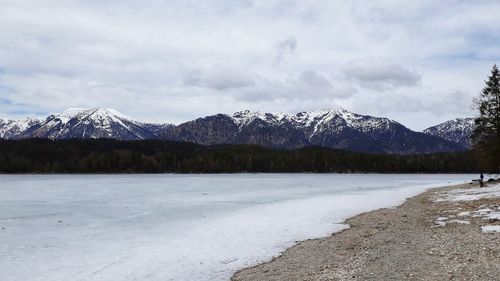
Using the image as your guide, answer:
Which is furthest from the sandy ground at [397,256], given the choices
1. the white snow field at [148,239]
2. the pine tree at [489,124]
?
the pine tree at [489,124]

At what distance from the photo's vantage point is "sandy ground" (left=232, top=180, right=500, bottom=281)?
44.3 feet

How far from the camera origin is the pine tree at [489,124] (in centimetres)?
5800

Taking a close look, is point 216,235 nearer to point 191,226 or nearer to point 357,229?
point 191,226

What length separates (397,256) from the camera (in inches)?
639

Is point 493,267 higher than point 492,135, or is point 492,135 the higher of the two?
point 492,135

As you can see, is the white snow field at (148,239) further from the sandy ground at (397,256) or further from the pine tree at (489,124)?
the pine tree at (489,124)

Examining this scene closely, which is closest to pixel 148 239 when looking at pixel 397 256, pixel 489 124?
pixel 397 256

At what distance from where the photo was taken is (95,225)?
30.1 metres

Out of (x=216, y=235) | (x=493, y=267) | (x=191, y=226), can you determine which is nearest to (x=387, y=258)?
(x=493, y=267)

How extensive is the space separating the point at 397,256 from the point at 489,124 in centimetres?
5037

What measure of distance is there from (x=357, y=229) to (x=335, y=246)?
237 inches

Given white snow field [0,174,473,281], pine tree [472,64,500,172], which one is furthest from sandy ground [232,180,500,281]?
pine tree [472,64,500,172]

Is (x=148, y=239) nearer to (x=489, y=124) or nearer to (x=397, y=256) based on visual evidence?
(x=397, y=256)

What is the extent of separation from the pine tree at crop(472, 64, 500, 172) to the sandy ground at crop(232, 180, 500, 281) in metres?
39.0
